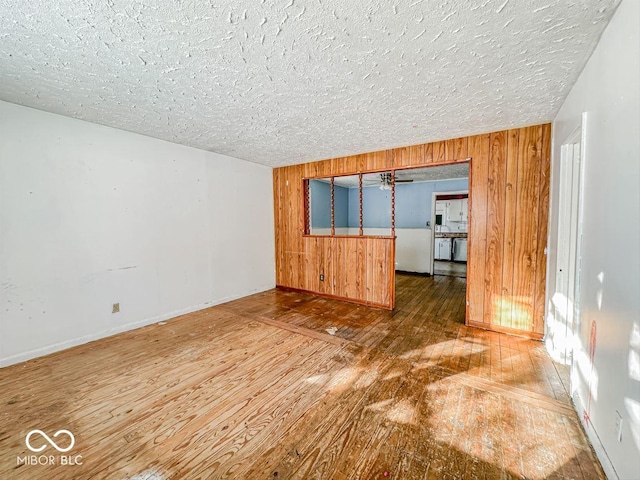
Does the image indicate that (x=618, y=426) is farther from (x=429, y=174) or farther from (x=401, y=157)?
(x=429, y=174)

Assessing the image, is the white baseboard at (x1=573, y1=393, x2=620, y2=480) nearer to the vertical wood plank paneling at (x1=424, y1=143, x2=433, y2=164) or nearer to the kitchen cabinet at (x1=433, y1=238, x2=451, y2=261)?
the vertical wood plank paneling at (x1=424, y1=143, x2=433, y2=164)

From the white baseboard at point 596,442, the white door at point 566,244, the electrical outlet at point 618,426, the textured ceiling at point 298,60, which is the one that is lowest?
the white baseboard at point 596,442

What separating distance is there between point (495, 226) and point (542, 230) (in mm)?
421

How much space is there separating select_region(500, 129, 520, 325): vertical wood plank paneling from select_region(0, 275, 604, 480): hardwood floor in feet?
1.22

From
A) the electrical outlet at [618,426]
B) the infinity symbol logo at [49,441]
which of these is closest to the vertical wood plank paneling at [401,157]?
the electrical outlet at [618,426]

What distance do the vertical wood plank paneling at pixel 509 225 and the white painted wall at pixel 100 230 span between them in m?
3.84

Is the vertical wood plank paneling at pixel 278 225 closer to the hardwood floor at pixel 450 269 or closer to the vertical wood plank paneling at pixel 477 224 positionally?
the vertical wood plank paneling at pixel 477 224

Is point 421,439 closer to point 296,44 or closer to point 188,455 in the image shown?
point 188,455

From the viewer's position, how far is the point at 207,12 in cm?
126

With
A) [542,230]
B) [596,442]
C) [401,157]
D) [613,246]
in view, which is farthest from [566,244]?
[401,157]

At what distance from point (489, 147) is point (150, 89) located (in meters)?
3.50

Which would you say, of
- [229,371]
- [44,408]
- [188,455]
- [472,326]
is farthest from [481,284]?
[44,408]

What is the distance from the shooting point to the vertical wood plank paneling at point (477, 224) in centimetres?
297

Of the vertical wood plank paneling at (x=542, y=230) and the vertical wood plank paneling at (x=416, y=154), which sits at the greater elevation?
the vertical wood plank paneling at (x=416, y=154)
